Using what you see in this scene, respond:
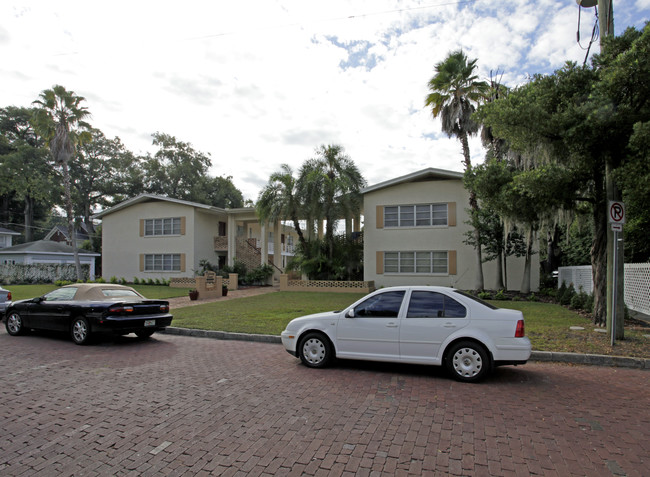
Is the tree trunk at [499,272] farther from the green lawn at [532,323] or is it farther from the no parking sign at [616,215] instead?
the no parking sign at [616,215]

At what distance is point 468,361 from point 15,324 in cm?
1019

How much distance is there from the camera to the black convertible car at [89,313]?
870 centimetres

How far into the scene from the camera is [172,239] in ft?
95.1

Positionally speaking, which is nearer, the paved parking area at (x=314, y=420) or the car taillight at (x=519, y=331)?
the paved parking area at (x=314, y=420)

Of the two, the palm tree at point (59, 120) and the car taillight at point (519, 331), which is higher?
the palm tree at point (59, 120)

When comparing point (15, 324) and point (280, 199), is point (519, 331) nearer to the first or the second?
point (15, 324)

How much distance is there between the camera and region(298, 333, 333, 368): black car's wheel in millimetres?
6762

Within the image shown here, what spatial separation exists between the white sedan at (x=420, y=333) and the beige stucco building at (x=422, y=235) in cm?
1557

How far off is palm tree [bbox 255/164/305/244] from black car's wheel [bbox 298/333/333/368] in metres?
17.3

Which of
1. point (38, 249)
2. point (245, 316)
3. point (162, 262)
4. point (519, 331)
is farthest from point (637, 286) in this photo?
point (38, 249)

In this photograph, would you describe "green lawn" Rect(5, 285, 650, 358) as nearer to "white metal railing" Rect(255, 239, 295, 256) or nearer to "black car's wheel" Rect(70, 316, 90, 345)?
"black car's wheel" Rect(70, 316, 90, 345)

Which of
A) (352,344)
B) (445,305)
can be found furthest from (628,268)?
(352,344)

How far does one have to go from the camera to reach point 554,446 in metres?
3.86

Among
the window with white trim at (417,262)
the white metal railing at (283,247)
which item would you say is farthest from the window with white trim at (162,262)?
the window with white trim at (417,262)
